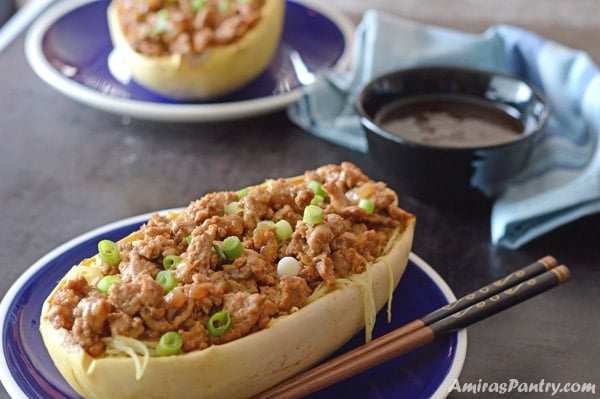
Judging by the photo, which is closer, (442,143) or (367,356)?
(367,356)

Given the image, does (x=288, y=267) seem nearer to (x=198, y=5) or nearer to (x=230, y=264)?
(x=230, y=264)

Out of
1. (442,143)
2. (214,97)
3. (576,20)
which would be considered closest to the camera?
(442,143)

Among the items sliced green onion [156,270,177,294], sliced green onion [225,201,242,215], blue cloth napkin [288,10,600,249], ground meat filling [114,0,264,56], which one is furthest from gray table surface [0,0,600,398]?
sliced green onion [225,201,242,215]

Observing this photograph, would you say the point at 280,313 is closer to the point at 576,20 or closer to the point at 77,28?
the point at 77,28

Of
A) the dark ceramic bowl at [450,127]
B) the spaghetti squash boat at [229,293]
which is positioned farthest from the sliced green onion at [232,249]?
the dark ceramic bowl at [450,127]

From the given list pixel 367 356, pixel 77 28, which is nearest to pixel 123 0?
pixel 77 28

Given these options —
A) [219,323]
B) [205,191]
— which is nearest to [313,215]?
[219,323]

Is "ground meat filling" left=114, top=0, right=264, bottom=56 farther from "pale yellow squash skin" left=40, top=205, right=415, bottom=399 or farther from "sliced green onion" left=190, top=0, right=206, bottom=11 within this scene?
"pale yellow squash skin" left=40, top=205, right=415, bottom=399
